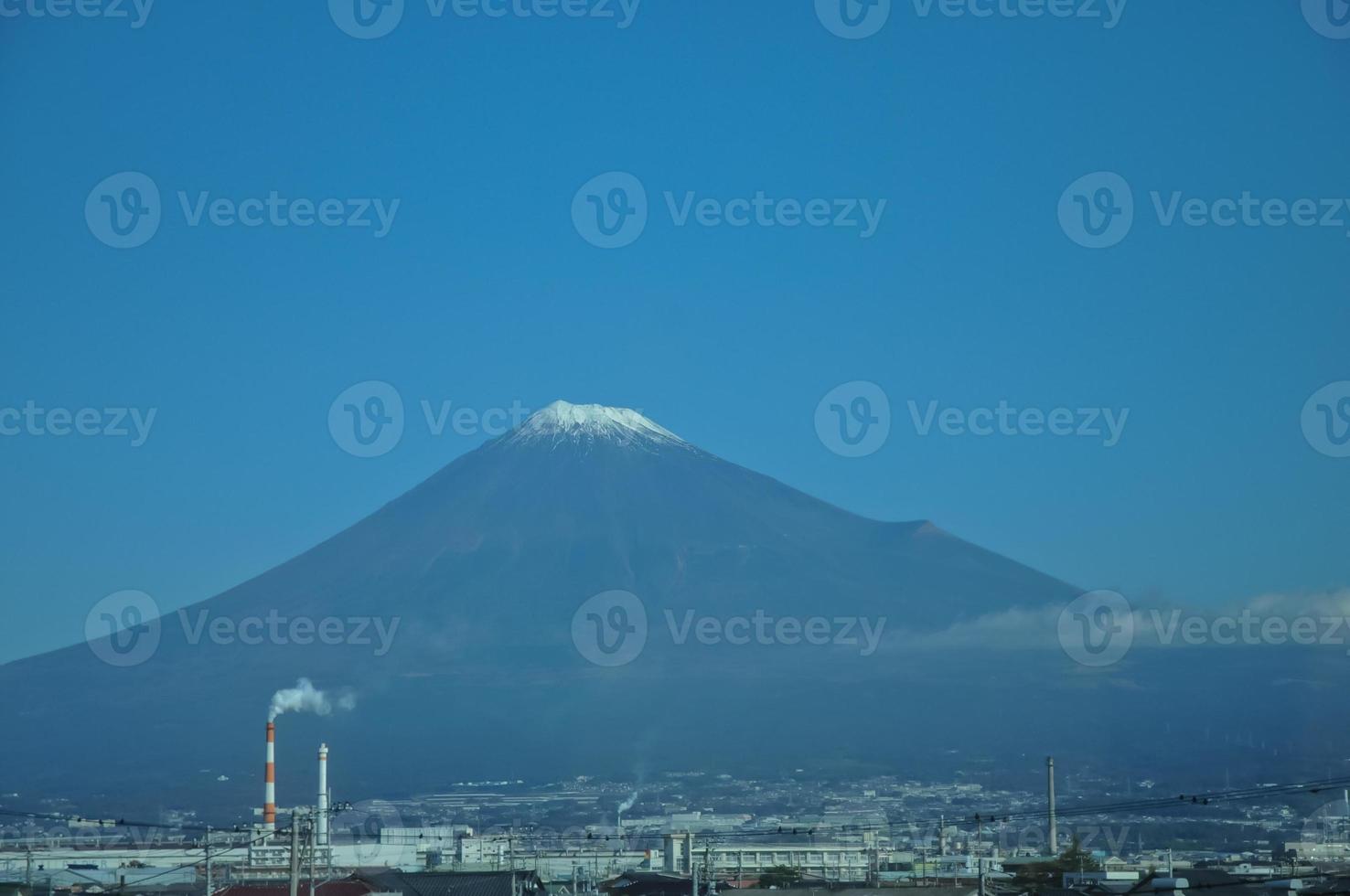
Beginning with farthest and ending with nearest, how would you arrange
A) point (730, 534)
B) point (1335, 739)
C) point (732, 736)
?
point (730, 534) < point (732, 736) < point (1335, 739)

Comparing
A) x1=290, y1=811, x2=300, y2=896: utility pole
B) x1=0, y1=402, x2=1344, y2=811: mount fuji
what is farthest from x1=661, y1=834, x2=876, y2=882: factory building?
x1=0, y1=402, x2=1344, y2=811: mount fuji

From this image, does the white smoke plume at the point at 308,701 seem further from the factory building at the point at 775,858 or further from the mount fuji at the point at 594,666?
the factory building at the point at 775,858

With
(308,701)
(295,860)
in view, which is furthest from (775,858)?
(308,701)

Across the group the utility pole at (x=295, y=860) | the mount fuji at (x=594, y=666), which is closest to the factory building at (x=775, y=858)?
the utility pole at (x=295, y=860)

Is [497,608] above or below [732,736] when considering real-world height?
above

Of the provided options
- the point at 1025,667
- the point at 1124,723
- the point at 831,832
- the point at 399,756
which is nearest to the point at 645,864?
the point at 831,832

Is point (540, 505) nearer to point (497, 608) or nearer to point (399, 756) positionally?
point (497, 608)

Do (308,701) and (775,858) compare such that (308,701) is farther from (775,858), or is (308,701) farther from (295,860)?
(295,860)

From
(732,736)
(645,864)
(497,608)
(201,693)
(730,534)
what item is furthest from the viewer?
(730,534)
